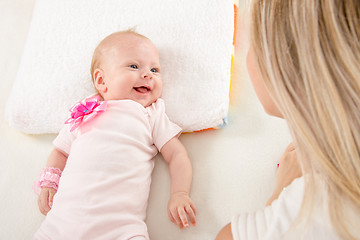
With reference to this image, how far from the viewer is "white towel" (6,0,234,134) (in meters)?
1.14

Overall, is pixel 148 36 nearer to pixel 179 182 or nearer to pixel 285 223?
pixel 179 182

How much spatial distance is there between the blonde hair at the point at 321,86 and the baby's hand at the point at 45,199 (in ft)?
2.37

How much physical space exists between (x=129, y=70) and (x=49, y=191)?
44cm

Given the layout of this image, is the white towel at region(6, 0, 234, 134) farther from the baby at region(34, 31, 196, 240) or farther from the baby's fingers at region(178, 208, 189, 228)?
the baby's fingers at region(178, 208, 189, 228)

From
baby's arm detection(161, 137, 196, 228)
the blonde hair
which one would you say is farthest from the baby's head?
the blonde hair

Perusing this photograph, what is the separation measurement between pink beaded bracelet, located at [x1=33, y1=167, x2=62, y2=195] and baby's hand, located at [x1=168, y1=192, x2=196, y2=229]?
36cm

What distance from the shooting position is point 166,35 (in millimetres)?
1246

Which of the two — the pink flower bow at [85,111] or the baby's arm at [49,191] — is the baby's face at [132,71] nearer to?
the pink flower bow at [85,111]

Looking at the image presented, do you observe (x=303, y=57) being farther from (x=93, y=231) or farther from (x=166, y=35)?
(x=166, y=35)

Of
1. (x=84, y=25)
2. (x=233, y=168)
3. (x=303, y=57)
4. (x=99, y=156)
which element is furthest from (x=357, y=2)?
(x=84, y=25)

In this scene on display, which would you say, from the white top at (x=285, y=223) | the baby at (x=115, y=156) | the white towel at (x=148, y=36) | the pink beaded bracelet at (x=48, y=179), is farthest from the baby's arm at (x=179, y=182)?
the pink beaded bracelet at (x=48, y=179)

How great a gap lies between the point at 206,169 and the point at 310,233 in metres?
0.44

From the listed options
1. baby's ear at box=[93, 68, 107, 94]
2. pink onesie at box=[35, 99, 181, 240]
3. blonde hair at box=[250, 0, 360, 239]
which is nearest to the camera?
blonde hair at box=[250, 0, 360, 239]

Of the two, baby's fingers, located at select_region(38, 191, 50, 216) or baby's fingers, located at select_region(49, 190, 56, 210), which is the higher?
baby's fingers, located at select_region(49, 190, 56, 210)
